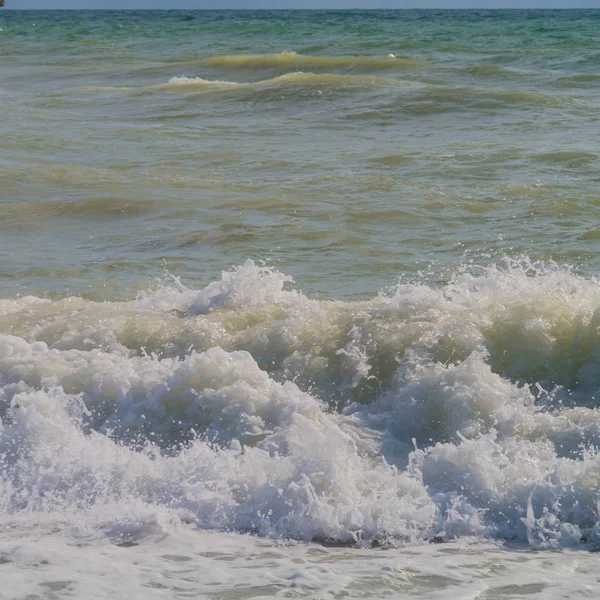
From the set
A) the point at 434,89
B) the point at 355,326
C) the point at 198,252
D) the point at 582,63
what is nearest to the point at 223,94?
the point at 434,89

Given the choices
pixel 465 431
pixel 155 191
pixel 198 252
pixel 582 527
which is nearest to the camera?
pixel 582 527

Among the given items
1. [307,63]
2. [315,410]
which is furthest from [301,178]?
[307,63]

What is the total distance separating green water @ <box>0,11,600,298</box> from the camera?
7.84 meters

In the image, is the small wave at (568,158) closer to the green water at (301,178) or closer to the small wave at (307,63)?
the green water at (301,178)

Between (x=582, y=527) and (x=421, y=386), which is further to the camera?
(x=421, y=386)

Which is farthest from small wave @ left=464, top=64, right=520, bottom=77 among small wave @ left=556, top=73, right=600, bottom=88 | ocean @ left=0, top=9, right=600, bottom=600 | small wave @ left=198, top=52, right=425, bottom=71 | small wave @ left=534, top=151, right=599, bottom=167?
ocean @ left=0, top=9, right=600, bottom=600

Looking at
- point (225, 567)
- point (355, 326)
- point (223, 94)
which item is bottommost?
point (225, 567)

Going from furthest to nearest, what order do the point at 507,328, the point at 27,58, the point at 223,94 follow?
1. the point at 27,58
2. the point at 223,94
3. the point at 507,328

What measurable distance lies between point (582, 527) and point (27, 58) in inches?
1110

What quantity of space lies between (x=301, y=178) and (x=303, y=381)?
5316 millimetres

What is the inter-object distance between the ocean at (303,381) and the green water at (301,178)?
5 cm

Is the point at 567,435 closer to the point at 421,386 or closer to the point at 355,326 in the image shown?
the point at 421,386

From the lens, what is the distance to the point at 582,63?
21781mm

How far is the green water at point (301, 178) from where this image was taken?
25.7 ft
